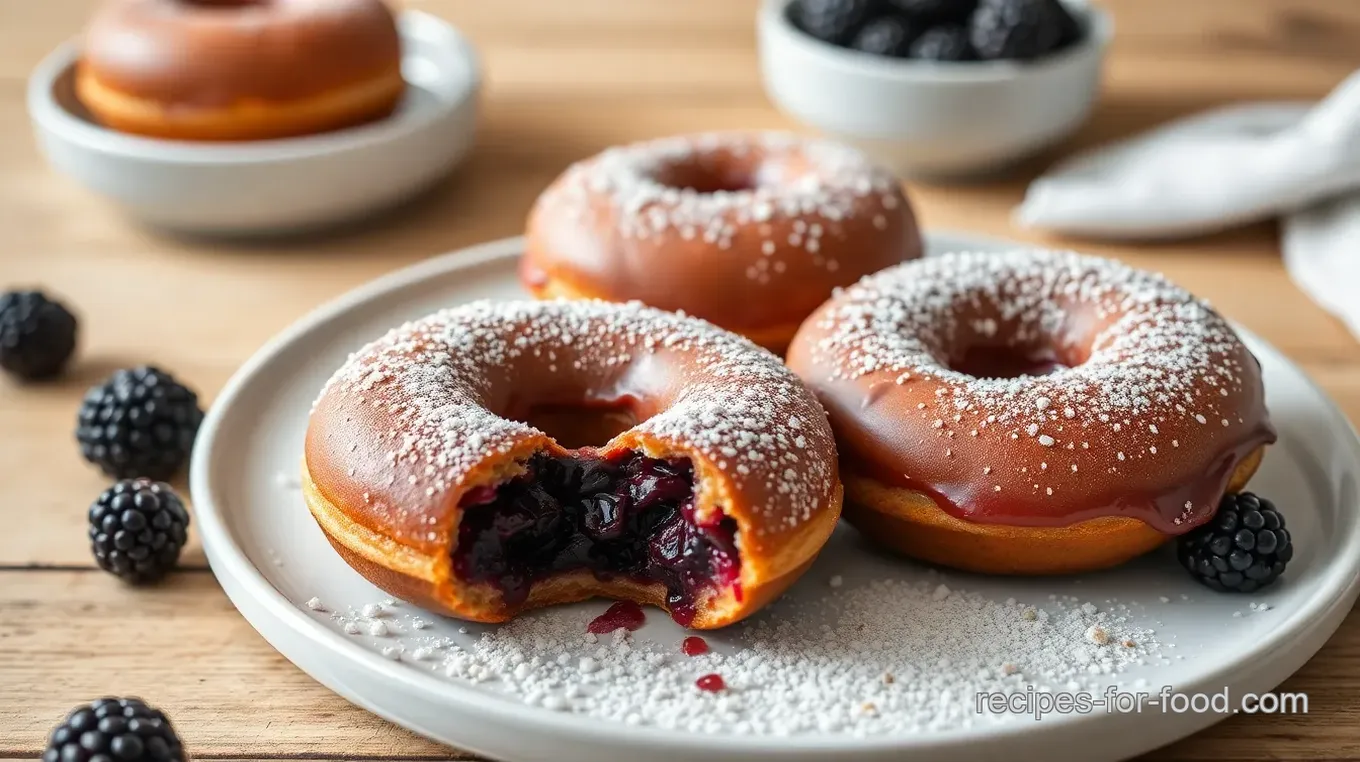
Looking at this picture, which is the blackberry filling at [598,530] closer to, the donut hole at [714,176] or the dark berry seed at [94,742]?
the dark berry seed at [94,742]

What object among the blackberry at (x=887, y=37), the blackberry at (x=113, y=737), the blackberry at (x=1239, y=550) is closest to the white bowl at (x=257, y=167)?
the blackberry at (x=887, y=37)

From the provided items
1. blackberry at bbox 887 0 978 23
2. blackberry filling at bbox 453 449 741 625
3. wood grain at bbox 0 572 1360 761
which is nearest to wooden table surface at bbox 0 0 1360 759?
wood grain at bbox 0 572 1360 761

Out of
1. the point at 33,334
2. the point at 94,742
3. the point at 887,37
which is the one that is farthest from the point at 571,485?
the point at 887,37

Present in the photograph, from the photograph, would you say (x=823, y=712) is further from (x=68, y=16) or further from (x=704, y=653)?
(x=68, y=16)

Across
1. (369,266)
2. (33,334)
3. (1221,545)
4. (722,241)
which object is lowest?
(369,266)

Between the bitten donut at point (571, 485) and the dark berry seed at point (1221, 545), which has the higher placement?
the bitten donut at point (571, 485)

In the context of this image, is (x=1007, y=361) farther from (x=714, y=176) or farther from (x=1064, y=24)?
(x=1064, y=24)

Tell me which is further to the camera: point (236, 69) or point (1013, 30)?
point (1013, 30)

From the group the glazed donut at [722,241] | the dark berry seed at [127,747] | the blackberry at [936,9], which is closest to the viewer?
the dark berry seed at [127,747]
